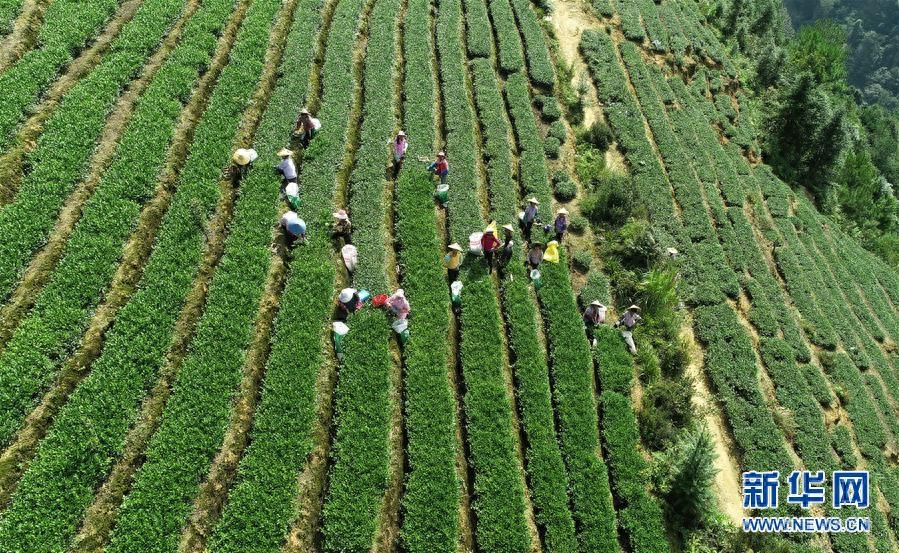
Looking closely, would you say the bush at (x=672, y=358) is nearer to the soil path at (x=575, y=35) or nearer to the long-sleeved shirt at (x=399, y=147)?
the long-sleeved shirt at (x=399, y=147)

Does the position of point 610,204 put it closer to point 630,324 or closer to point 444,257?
point 630,324

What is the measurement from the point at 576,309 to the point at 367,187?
930 centimetres

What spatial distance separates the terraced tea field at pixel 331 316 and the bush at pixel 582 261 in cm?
47

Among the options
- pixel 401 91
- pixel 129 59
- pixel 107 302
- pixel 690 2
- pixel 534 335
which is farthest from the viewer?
pixel 690 2

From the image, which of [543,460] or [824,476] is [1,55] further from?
[824,476]

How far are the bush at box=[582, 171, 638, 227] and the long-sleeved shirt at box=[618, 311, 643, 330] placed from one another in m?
5.10

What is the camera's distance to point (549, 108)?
2738cm

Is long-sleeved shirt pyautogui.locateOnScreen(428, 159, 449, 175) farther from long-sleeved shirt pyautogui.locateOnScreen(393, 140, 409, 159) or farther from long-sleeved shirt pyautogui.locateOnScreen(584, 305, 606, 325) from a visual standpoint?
long-sleeved shirt pyautogui.locateOnScreen(584, 305, 606, 325)

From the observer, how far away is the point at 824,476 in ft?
63.9

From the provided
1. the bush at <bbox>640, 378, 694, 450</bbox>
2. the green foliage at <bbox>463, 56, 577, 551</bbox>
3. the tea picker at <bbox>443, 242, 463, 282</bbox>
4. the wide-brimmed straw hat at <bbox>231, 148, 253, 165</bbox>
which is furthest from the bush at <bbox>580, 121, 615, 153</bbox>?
the wide-brimmed straw hat at <bbox>231, 148, 253, 165</bbox>

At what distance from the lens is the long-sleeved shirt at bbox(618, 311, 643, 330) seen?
19.3 meters

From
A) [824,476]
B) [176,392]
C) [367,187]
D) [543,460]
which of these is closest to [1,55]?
[367,187]

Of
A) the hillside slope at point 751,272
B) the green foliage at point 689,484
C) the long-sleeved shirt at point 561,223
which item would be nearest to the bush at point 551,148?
the hillside slope at point 751,272

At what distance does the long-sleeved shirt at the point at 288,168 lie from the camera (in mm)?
19719
